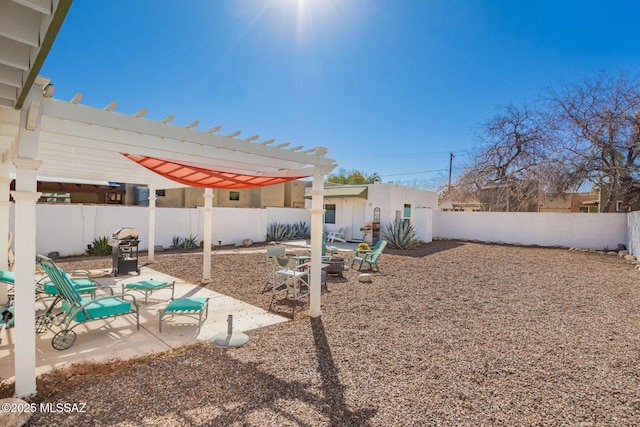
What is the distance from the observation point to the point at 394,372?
3.74 meters

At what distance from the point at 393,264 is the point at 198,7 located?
995 cm

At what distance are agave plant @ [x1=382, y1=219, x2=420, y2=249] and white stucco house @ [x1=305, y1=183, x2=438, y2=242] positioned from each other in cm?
94

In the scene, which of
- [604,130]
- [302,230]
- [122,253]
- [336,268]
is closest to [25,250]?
[122,253]

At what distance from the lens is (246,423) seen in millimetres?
2723

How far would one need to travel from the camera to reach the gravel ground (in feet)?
9.52

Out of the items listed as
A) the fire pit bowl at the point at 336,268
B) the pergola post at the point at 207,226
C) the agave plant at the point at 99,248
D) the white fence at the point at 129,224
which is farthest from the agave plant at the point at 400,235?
the agave plant at the point at 99,248

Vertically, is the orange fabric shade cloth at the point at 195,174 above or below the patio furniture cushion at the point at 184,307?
above

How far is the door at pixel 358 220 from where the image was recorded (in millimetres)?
19250

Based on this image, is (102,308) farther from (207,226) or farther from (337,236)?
(337,236)

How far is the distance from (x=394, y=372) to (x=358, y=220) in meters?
15.9

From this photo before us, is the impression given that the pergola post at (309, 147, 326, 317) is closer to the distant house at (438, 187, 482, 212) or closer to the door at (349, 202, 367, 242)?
the door at (349, 202, 367, 242)

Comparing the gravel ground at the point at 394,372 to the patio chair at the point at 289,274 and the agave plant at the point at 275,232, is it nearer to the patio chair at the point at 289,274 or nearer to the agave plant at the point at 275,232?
the patio chair at the point at 289,274

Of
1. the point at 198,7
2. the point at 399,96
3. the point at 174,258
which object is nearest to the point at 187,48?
the point at 198,7

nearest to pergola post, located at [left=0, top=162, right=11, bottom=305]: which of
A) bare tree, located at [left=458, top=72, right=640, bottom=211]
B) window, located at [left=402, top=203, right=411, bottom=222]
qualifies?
window, located at [left=402, top=203, right=411, bottom=222]
